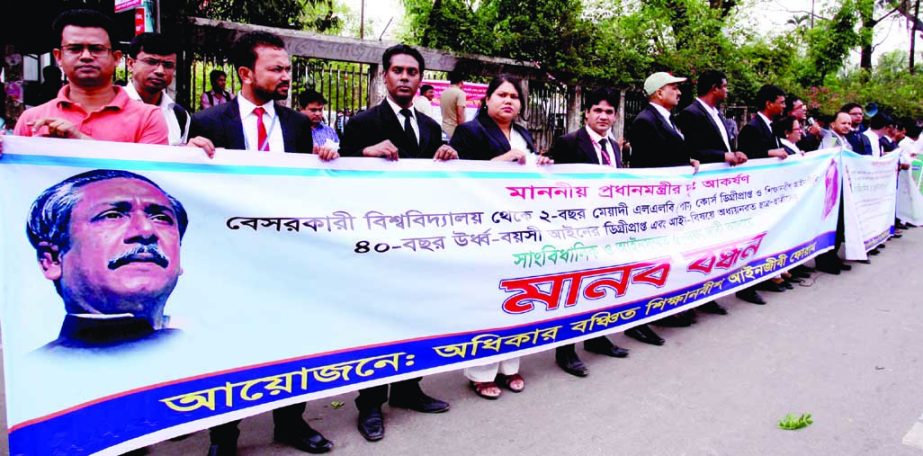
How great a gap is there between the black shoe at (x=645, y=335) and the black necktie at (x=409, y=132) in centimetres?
214

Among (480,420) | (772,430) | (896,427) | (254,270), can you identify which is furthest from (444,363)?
(896,427)

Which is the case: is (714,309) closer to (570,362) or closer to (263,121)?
(570,362)

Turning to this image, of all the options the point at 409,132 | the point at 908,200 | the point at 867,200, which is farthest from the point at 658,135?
the point at 908,200

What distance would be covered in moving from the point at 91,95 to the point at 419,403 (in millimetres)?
2010

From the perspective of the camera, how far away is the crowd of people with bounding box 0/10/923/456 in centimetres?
258

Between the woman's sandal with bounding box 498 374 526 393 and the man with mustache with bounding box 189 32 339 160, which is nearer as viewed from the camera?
the man with mustache with bounding box 189 32 339 160

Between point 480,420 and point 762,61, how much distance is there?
15.3 m

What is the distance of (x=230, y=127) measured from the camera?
9.28 ft

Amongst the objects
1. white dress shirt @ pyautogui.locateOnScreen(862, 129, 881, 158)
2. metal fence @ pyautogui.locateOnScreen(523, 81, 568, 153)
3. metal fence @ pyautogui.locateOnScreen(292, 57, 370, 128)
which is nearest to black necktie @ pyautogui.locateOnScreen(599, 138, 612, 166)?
metal fence @ pyautogui.locateOnScreen(292, 57, 370, 128)

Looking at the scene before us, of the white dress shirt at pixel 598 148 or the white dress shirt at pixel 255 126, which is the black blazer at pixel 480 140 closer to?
the white dress shirt at pixel 598 148

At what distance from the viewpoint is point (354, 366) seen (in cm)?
287

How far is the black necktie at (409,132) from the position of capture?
3.32 metres

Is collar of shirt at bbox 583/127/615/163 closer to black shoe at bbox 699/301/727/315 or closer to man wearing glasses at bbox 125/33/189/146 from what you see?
black shoe at bbox 699/301/727/315

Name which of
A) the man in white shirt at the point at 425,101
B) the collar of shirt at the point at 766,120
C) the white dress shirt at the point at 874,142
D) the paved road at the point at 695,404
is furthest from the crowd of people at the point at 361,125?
the white dress shirt at the point at 874,142
